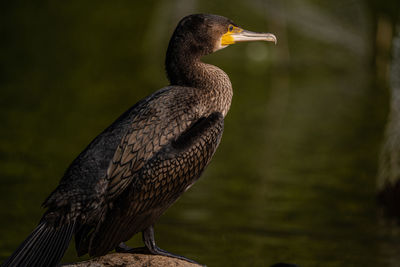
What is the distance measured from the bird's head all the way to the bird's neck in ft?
0.39

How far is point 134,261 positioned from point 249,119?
17032 mm

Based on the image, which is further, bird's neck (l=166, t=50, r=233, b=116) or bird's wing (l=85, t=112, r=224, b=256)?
bird's neck (l=166, t=50, r=233, b=116)

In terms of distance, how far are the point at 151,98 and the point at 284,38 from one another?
28.7m

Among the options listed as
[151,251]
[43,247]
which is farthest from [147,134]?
[43,247]

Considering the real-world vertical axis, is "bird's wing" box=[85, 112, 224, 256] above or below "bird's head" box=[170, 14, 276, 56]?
below

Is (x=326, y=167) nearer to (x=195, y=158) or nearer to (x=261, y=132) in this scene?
(x=261, y=132)

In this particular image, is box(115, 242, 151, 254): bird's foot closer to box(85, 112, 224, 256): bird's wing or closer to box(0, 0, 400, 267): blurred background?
box(85, 112, 224, 256): bird's wing

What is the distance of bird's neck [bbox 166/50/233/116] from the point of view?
7.01m

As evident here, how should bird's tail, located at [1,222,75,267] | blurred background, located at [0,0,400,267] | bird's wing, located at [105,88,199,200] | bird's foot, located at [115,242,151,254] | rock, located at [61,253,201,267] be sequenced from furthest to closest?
blurred background, located at [0,0,400,267]
bird's foot, located at [115,242,151,254]
rock, located at [61,253,201,267]
bird's wing, located at [105,88,199,200]
bird's tail, located at [1,222,75,267]

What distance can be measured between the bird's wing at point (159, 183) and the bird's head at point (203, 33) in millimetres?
667

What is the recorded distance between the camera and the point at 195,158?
22.4ft

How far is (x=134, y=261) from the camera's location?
6.86 meters

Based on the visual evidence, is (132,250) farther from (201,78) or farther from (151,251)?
(201,78)

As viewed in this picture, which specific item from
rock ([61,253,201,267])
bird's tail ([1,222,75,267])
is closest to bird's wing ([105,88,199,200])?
bird's tail ([1,222,75,267])
